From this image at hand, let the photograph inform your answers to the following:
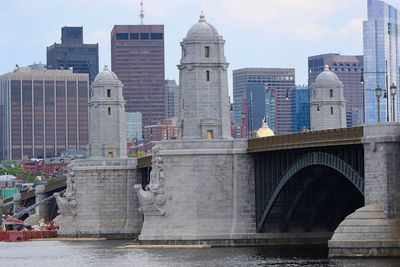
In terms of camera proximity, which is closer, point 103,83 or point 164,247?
point 164,247

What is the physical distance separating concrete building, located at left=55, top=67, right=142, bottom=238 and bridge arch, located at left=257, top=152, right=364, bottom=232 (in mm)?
34494

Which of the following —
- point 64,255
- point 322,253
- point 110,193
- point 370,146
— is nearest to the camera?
point 370,146

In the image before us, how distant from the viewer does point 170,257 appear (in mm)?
138500

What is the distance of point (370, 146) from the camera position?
12344 cm

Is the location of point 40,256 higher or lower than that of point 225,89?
lower

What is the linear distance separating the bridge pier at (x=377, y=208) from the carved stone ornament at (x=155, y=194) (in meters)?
34.6

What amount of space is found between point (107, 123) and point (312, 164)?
2083 inches

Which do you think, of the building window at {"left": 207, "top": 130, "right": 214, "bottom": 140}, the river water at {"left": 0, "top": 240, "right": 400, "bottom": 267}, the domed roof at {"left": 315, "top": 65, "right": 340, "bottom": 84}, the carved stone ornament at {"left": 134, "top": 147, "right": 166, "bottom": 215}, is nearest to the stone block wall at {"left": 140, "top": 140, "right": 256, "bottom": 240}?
the carved stone ornament at {"left": 134, "top": 147, "right": 166, "bottom": 215}

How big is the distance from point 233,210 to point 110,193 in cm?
3395

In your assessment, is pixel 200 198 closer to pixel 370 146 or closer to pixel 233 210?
pixel 233 210

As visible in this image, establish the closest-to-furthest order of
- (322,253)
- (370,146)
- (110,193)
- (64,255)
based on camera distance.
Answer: (370,146)
(322,253)
(64,255)
(110,193)

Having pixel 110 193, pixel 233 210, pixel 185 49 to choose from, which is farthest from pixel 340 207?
pixel 110 193

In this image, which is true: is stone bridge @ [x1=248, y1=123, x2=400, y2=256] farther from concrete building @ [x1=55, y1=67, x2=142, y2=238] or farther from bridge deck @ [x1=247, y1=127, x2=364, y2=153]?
concrete building @ [x1=55, y1=67, x2=142, y2=238]

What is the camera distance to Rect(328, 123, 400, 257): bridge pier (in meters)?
121
